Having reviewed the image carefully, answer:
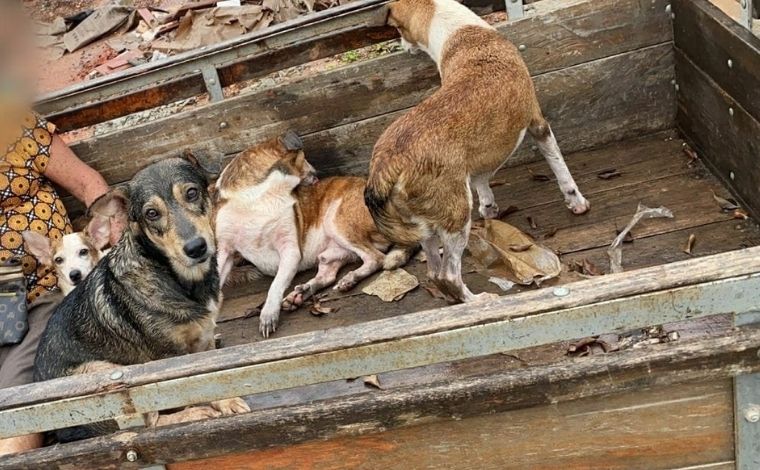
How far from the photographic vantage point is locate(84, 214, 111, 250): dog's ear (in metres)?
4.16

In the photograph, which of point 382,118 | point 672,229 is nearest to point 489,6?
point 382,118

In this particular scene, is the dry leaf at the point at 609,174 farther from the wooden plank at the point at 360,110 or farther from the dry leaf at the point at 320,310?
the dry leaf at the point at 320,310

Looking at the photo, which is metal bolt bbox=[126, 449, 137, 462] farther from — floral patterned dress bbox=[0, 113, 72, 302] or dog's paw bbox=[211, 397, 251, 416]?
A: floral patterned dress bbox=[0, 113, 72, 302]

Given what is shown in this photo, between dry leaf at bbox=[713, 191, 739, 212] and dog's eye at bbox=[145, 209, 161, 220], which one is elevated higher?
dog's eye at bbox=[145, 209, 161, 220]

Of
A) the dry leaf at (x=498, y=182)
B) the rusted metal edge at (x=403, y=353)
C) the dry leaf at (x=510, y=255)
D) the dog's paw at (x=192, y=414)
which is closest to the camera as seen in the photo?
the rusted metal edge at (x=403, y=353)

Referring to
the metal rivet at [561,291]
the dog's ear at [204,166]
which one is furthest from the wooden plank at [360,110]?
the metal rivet at [561,291]

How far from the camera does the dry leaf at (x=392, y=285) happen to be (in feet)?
12.4

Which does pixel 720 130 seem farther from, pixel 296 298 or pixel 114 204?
pixel 114 204

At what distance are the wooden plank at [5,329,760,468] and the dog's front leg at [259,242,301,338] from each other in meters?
1.75

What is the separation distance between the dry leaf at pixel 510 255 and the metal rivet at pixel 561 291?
1.67 metres

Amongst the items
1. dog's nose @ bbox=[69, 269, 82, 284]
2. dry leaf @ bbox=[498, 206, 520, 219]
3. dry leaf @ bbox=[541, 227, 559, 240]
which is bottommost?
dry leaf @ bbox=[498, 206, 520, 219]

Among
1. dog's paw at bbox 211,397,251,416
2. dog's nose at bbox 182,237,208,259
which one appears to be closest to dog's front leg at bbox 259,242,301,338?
dog's paw at bbox 211,397,251,416

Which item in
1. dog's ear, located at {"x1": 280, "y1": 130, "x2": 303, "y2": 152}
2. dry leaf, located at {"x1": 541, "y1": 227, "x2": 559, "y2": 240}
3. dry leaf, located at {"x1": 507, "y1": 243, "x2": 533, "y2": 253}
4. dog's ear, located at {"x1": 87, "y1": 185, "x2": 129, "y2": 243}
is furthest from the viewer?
dog's ear, located at {"x1": 280, "y1": 130, "x2": 303, "y2": 152}

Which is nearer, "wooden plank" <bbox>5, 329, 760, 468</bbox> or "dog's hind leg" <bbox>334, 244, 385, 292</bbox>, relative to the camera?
"wooden plank" <bbox>5, 329, 760, 468</bbox>
